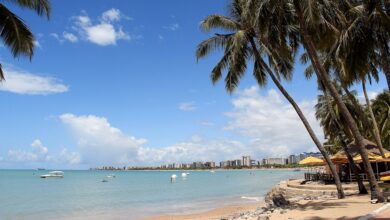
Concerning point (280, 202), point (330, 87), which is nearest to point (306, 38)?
point (330, 87)

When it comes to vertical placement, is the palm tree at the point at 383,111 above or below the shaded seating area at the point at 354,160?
above

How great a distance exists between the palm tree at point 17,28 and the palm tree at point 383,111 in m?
35.4

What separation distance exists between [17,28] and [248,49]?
34.2 feet

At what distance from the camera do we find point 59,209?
33.0 meters

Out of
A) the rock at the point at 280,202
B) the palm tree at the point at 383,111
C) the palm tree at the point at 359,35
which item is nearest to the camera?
the palm tree at the point at 359,35

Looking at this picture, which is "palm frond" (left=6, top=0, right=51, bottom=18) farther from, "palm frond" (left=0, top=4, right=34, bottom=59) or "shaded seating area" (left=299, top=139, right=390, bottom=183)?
"shaded seating area" (left=299, top=139, right=390, bottom=183)

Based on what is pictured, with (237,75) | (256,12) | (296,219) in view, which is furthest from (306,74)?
(296,219)

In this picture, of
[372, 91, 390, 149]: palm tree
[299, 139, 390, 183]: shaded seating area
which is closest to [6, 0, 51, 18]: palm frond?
[299, 139, 390, 183]: shaded seating area

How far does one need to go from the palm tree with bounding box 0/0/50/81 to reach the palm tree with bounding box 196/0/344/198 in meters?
7.81

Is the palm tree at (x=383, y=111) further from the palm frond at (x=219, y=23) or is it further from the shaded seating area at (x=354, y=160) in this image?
the palm frond at (x=219, y=23)

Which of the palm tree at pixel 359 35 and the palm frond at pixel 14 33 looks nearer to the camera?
the palm frond at pixel 14 33

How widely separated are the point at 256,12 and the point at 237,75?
480cm

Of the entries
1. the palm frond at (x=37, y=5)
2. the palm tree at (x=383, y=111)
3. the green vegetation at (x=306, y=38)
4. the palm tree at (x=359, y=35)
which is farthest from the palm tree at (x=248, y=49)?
the palm tree at (x=383, y=111)

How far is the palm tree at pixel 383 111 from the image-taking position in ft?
132
